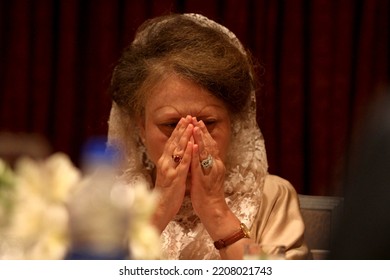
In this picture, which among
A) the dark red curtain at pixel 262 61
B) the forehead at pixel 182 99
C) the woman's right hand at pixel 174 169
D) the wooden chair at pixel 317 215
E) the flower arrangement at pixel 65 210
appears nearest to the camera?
the flower arrangement at pixel 65 210

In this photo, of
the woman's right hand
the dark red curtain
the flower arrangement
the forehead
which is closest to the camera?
the flower arrangement

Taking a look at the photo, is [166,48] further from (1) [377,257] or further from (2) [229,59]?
(1) [377,257]

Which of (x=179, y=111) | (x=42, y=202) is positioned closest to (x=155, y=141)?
(x=179, y=111)

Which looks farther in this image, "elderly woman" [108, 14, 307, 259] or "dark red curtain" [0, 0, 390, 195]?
"dark red curtain" [0, 0, 390, 195]

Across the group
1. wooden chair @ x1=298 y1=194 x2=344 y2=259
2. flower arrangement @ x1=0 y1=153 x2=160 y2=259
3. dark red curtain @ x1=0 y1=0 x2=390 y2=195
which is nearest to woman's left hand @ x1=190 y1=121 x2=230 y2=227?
wooden chair @ x1=298 y1=194 x2=344 y2=259

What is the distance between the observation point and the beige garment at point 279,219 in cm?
146

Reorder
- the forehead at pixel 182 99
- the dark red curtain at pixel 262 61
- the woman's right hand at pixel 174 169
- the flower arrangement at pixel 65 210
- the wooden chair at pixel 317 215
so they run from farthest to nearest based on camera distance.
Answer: the dark red curtain at pixel 262 61
the wooden chair at pixel 317 215
the forehead at pixel 182 99
the woman's right hand at pixel 174 169
the flower arrangement at pixel 65 210

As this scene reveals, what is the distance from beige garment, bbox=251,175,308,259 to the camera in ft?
4.81

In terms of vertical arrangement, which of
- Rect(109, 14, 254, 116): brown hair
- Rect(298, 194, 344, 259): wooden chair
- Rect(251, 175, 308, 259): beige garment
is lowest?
Rect(298, 194, 344, 259): wooden chair

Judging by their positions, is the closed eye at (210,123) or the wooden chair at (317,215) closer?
the closed eye at (210,123)

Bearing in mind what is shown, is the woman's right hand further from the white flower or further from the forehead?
the white flower

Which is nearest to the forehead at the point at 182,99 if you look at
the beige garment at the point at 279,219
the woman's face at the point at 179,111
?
the woman's face at the point at 179,111

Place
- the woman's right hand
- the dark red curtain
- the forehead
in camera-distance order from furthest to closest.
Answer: the dark red curtain < the forehead < the woman's right hand

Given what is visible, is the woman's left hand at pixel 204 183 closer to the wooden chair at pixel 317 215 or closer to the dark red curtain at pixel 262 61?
the wooden chair at pixel 317 215
